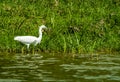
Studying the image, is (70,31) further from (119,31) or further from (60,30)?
(119,31)

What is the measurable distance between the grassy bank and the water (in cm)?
144

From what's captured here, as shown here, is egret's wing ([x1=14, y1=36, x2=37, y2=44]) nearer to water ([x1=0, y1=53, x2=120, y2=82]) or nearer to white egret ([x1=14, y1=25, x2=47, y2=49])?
white egret ([x1=14, y1=25, x2=47, y2=49])

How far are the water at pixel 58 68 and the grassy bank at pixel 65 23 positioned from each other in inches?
56.6

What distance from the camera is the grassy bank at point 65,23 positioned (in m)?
20.4

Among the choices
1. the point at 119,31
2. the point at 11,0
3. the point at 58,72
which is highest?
the point at 11,0

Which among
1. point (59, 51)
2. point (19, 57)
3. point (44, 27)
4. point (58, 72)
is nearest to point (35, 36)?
Result: point (44, 27)

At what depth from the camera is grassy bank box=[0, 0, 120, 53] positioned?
66.8 ft

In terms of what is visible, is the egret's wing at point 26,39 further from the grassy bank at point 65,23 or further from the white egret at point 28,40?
the grassy bank at point 65,23

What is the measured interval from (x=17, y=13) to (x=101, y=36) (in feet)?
16.8

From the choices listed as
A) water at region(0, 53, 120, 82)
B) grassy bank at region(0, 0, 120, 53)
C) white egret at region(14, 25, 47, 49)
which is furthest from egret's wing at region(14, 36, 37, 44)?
water at region(0, 53, 120, 82)

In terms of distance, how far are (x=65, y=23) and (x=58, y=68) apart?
26.3 feet

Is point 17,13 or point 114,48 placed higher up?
point 17,13

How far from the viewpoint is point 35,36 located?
22344 millimetres

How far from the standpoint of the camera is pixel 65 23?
77.7ft
